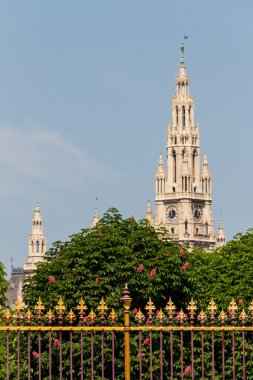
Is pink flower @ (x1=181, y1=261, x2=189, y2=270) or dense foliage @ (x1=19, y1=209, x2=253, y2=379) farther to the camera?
pink flower @ (x1=181, y1=261, x2=189, y2=270)

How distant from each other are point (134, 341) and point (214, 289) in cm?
1705

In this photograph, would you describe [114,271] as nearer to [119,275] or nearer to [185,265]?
[119,275]

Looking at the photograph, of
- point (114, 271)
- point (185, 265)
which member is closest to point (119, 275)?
point (114, 271)

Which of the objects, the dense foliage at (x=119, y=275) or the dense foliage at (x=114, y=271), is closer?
the dense foliage at (x=119, y=275)

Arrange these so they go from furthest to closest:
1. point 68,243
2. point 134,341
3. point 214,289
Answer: point 214,289
point 68,243
point 134,341

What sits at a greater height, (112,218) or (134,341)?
(112,218)

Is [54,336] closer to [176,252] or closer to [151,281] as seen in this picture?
[151,281]

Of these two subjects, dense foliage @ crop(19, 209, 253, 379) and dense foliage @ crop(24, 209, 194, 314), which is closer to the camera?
dense foliage @ crop(19, 209, 253, 379)

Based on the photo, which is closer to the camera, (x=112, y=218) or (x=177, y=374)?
(x=177, y=374)

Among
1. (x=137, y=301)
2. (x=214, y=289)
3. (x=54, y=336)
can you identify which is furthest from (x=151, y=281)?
(x=214, y=289)

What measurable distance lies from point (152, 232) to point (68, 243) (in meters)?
3.16

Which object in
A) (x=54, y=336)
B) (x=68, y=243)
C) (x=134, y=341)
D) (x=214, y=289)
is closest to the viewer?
(x=134, y=341)

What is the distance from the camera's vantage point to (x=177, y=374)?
44.4 m

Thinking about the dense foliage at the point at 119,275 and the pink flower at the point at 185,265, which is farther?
the pink flower at the point at 185,265
